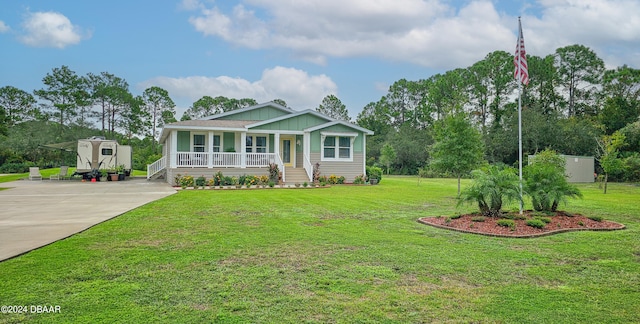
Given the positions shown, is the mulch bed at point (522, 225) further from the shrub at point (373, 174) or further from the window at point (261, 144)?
the window at point (261, 144)

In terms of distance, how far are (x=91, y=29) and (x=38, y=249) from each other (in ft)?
77.9

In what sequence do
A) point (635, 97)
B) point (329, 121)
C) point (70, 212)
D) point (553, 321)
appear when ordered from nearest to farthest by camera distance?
point (553, 321) → point (70, 212) → point (329, 121) → point (635, 97)

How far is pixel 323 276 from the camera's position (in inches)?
168

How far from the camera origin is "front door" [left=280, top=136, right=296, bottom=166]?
24.2 meters

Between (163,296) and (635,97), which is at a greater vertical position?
(635,97)

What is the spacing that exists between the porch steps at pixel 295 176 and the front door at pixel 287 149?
6.40 feet

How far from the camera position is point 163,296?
11.8 feet

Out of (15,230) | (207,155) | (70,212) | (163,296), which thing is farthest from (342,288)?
(207,155)

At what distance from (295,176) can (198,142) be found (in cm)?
620

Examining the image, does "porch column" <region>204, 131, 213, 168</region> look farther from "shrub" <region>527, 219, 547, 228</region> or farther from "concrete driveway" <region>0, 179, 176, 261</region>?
"shrub" <region>527, 219, 547, 228</region>

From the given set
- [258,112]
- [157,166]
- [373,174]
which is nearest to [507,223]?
[373,174]

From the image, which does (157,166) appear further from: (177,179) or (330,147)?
(330,147)

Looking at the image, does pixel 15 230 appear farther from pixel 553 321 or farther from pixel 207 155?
pixel 207 155

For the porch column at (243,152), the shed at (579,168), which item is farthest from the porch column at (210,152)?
the shed at (579,168)
